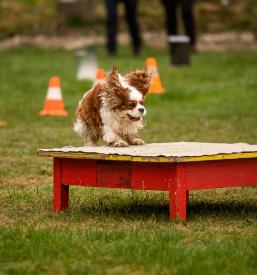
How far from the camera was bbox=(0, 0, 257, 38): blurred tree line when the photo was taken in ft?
111

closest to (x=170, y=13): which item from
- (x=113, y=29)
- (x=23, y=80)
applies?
(x=113, y=29)

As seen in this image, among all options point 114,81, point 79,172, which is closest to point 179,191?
point 79,172

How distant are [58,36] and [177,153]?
83.6ft

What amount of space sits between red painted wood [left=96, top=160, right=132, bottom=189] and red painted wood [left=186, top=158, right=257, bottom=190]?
1.52 feet

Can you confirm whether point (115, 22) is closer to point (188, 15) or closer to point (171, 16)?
point (171, 16)

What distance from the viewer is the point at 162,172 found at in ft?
26.5

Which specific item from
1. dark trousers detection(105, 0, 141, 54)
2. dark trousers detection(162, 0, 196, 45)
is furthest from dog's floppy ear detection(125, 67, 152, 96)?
dark trousers detection(105, 0, 141, 54)

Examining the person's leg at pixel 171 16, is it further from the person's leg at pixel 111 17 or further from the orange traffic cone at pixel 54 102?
the orange traffic cone at pixel 54 102

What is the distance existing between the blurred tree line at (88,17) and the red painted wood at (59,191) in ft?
82.2

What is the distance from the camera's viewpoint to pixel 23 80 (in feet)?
71.8

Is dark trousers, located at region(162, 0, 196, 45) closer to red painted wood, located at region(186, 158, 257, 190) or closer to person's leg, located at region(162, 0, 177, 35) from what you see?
person's leg, located at region(162, 0, 177, 35)

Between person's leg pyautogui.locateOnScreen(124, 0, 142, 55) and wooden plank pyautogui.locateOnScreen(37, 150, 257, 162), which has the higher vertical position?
person's leg pyautogui.locateOnScreen(124, 0, 142, 55)

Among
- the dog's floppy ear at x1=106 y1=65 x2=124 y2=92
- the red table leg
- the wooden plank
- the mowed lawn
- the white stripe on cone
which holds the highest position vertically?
→ the dog's floppy ear at x1=106 y1=65 x2=124 y2=92

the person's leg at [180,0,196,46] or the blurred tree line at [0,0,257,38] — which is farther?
the blurred tree line at [0,0,257,38]
